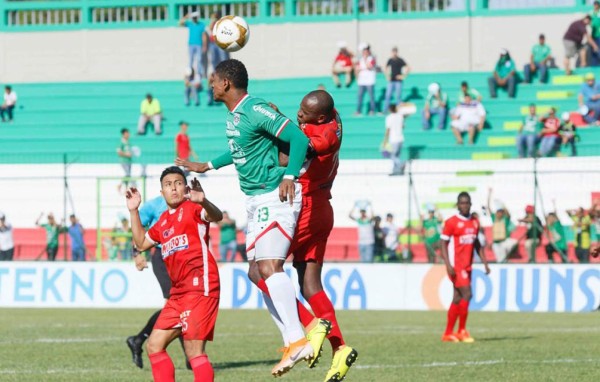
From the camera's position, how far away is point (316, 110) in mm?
10969

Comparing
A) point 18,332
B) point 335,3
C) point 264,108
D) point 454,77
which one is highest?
point 335,3

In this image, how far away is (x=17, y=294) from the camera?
27.6 metres

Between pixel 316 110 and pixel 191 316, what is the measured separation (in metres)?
2.12

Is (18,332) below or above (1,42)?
below

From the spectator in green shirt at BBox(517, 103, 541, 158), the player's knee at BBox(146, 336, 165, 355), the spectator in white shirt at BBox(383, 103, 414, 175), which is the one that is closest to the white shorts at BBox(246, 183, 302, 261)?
the player's knee at BBox(146, 336, 165, 355)

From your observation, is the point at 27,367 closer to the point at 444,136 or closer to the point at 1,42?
the point at 444,136

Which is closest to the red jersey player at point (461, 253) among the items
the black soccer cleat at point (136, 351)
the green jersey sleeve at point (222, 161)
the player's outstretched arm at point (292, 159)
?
the black soccer cleat at point (136, 351)

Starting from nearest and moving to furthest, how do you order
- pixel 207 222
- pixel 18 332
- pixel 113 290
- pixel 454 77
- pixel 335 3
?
pixel 207 222 → pixel 18 332 → pixel 113 290 → pixel 454 77 → pixel 335 3

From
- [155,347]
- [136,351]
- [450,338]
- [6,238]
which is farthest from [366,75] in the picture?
[155,347]

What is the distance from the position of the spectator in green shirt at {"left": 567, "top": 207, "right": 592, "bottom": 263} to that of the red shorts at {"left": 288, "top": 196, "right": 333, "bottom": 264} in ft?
50.7

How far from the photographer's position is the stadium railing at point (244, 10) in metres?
37.5

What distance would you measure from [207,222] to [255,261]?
30.4 inches

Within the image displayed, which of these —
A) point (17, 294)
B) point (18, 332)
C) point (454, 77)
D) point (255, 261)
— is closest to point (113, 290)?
point (17, 294)

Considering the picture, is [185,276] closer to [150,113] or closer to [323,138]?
[323,138]
